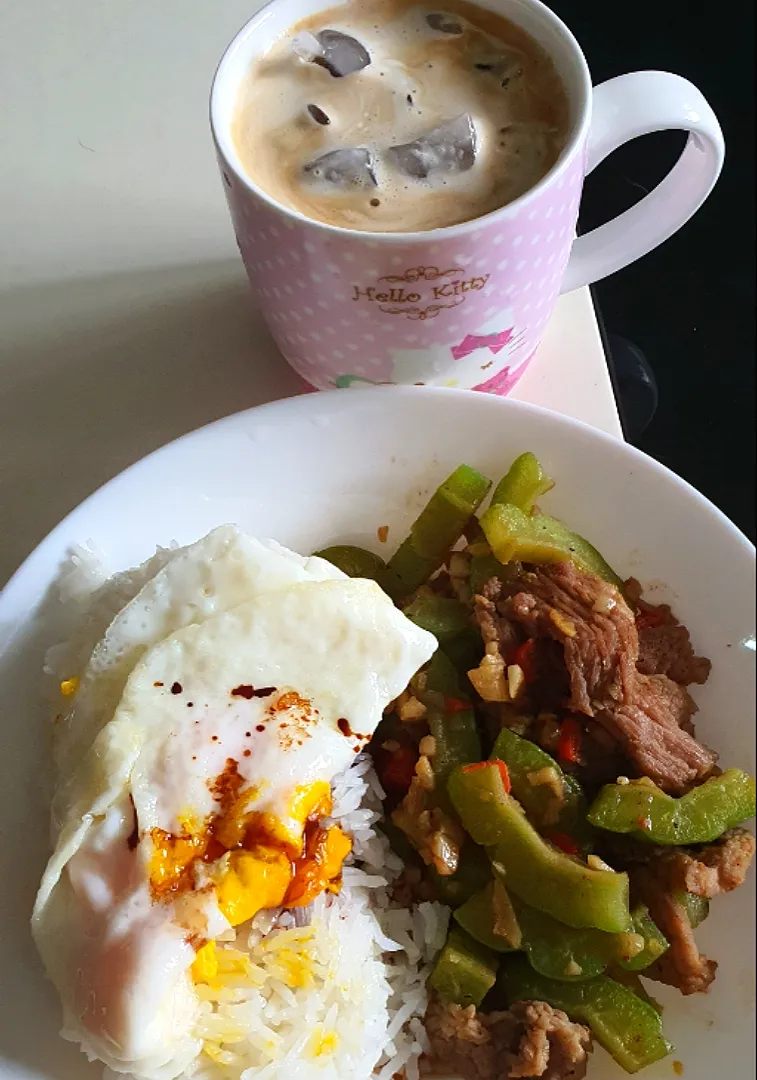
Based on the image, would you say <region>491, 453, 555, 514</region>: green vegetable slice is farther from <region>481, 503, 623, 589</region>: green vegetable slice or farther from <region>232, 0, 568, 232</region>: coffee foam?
<region>232, 0, 568, 232</region>: coffee foam

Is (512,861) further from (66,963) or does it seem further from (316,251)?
(316,251)

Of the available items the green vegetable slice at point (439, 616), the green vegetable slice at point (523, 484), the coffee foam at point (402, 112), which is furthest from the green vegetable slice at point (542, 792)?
the coffee foam at point (402, 112)

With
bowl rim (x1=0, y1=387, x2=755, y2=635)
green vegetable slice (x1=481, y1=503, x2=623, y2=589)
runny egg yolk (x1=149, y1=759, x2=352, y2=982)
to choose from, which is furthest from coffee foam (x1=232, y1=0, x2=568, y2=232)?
runny egg yolk (x1=149, y1=759, x2=352, y2=982)

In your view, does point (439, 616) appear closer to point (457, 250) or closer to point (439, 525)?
point (439, 525)

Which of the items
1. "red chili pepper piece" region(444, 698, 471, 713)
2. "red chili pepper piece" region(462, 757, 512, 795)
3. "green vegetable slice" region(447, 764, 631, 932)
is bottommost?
"green vegetable slice" region(447, 764, 631, 932)

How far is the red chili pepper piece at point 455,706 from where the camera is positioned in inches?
39.4

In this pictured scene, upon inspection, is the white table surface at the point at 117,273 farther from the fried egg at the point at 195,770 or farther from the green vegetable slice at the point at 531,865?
the green vegetable slice at the point at 531,865

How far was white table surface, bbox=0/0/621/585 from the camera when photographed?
120cm

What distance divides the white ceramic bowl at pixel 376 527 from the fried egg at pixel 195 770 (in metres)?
0.05

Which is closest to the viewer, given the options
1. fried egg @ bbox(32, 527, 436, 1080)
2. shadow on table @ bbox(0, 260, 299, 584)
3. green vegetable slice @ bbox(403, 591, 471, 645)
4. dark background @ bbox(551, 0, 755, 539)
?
fried egg @ bbox(32, 527, 436, 1080)

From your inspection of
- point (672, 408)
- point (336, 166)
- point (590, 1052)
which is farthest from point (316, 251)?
point (672, 408)

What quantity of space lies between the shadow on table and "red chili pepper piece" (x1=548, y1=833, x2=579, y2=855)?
23.1 inches

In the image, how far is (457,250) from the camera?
33.1 inches

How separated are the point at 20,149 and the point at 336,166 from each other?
70 centimetres
